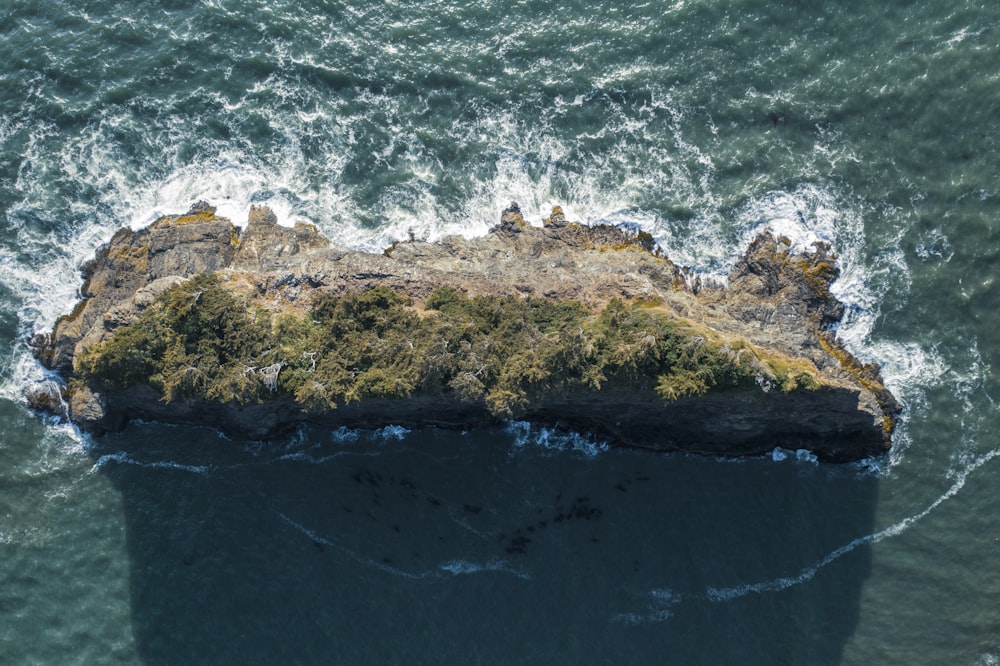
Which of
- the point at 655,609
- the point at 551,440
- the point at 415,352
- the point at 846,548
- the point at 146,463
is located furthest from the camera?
the point at 146,463

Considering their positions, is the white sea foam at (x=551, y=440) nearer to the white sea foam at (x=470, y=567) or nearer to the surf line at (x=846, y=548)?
the white sea foam at (x=470, y=567)

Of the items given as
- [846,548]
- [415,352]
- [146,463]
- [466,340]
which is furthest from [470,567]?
[846,548]

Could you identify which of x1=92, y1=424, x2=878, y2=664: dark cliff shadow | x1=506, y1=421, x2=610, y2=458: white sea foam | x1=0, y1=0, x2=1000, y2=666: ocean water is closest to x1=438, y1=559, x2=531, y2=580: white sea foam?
x1=92, y1=424, x2=878, y2=664: dark cliff shadow

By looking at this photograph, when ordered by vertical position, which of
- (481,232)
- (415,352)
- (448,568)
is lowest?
(448,568)

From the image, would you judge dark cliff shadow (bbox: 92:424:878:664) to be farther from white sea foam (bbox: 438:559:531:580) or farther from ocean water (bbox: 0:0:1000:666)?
ocean water (bbox: 0:0:1000:666)

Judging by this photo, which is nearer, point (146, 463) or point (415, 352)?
point (415, 352)

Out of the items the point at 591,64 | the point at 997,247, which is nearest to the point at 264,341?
the point at 591,64

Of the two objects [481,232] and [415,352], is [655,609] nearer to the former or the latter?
[415,352]
